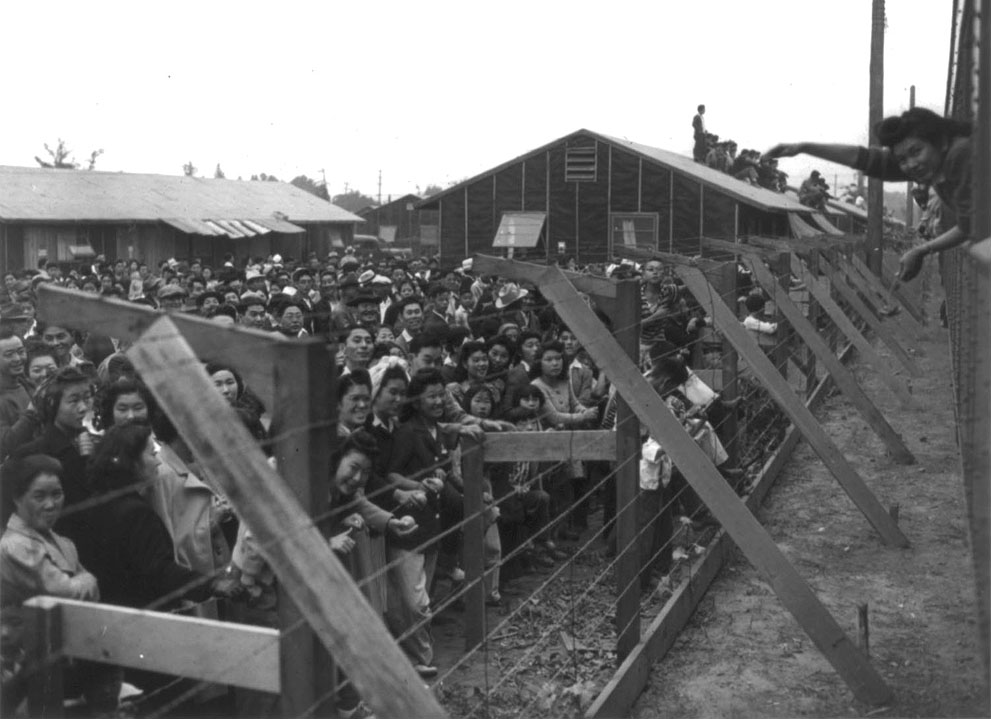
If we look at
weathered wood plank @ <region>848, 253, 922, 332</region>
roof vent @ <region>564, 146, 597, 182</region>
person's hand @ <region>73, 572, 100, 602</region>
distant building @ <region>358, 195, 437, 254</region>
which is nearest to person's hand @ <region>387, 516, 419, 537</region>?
person's hand @ <region>73, 572, 100, 602</region>

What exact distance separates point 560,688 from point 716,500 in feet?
3.56

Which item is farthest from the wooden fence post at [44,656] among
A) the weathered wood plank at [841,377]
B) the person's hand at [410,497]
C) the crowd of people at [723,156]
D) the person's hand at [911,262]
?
the crowd of people at [723,156]

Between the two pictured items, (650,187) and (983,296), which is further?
(650,187)

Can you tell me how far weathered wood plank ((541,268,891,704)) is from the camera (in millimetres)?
5238

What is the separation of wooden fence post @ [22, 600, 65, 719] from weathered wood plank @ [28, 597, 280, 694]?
2 cm

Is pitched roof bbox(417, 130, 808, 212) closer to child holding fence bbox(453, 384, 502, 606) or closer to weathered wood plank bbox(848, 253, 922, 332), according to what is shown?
weathered wood plank bbox(848, 253, 922, 332)

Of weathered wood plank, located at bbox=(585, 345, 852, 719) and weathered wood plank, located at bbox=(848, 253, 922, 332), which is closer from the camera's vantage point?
weathered wood plank, located at bbox=(585, 345, 852, 719)

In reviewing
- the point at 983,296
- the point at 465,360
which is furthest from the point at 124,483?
the point at 465,360

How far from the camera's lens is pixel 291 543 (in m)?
2.61

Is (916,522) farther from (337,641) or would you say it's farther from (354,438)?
(337,641)

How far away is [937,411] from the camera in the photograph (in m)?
12.9

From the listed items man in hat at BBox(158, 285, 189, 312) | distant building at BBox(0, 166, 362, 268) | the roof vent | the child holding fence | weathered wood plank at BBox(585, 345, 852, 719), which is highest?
the roof vent

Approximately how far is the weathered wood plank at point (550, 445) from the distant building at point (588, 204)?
2428cm

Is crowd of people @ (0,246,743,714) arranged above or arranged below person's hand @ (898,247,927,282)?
below
